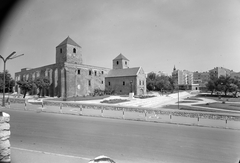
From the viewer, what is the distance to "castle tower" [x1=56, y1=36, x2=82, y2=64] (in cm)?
3337

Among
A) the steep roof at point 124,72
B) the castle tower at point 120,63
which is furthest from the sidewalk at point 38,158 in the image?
the castle tower at point 120,63

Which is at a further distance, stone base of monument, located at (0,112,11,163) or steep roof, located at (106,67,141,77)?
steep roof, located at (106,67,141,77)

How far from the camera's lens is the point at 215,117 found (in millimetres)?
10922

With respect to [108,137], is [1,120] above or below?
Answer: above

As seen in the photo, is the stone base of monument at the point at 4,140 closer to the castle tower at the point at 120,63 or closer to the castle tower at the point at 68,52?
the castle tower at the point at 68,52

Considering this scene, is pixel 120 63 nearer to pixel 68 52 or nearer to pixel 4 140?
pixel 68 52

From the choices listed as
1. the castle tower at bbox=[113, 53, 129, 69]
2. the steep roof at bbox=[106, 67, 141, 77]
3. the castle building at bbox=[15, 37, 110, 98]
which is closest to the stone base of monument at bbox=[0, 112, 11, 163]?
the castle building at bbox=[15, 37, 110, 98]

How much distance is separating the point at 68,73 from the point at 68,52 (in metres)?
5.39

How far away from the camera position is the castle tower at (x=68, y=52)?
3337cm

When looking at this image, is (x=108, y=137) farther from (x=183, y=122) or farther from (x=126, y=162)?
(x=183, y=122)

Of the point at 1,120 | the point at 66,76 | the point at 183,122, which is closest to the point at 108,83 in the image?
the point at 66,76

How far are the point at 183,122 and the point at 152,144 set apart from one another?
5.97 meters

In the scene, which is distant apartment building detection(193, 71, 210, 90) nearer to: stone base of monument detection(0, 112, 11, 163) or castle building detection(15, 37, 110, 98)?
castle building detection(15, 37, 110, 98)

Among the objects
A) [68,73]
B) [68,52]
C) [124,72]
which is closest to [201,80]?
[124,72]
